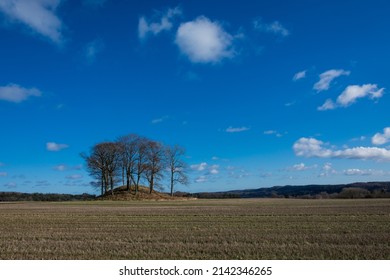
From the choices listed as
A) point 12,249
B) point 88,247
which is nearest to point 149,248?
point 88,247

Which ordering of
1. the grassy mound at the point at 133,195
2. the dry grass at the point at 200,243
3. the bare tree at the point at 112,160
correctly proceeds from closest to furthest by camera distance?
the dry grass at the point at 200,243
the grassy mound at the point at 133,195
the bare tree at the point at 112,160

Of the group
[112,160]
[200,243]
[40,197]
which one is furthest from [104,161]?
[200,243]

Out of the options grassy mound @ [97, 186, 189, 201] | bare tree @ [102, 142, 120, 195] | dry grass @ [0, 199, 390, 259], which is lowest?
dry grass @ [0, 199, 390, 259]

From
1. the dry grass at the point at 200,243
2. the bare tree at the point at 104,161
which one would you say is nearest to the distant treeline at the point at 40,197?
the bare tree at the point at 104,161

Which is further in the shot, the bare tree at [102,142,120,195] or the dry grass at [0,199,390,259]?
the bare tree at [102,142,120,195]

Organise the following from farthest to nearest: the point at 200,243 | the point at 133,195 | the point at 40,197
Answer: the point at 40,197, the point at 133,195, the point at 200,243

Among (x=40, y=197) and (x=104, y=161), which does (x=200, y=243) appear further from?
(x=40, y=197)

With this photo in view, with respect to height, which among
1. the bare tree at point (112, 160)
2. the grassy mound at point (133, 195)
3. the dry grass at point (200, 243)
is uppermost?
the bare tree at point (112, 160)

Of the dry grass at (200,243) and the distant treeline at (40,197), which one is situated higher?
the distant treeline at (40,197)

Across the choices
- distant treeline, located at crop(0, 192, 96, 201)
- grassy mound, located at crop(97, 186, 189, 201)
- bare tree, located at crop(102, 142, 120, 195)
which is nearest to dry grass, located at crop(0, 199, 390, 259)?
grassy mound, located at crop(97, 186, 189, 201)

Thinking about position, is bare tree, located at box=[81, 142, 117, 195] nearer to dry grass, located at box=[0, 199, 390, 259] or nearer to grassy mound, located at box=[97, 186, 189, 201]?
grassy mound, located at box=[97, 186, 189, 201]

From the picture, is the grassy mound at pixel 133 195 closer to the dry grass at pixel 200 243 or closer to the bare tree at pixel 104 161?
the bare tree at pixel 104 161
